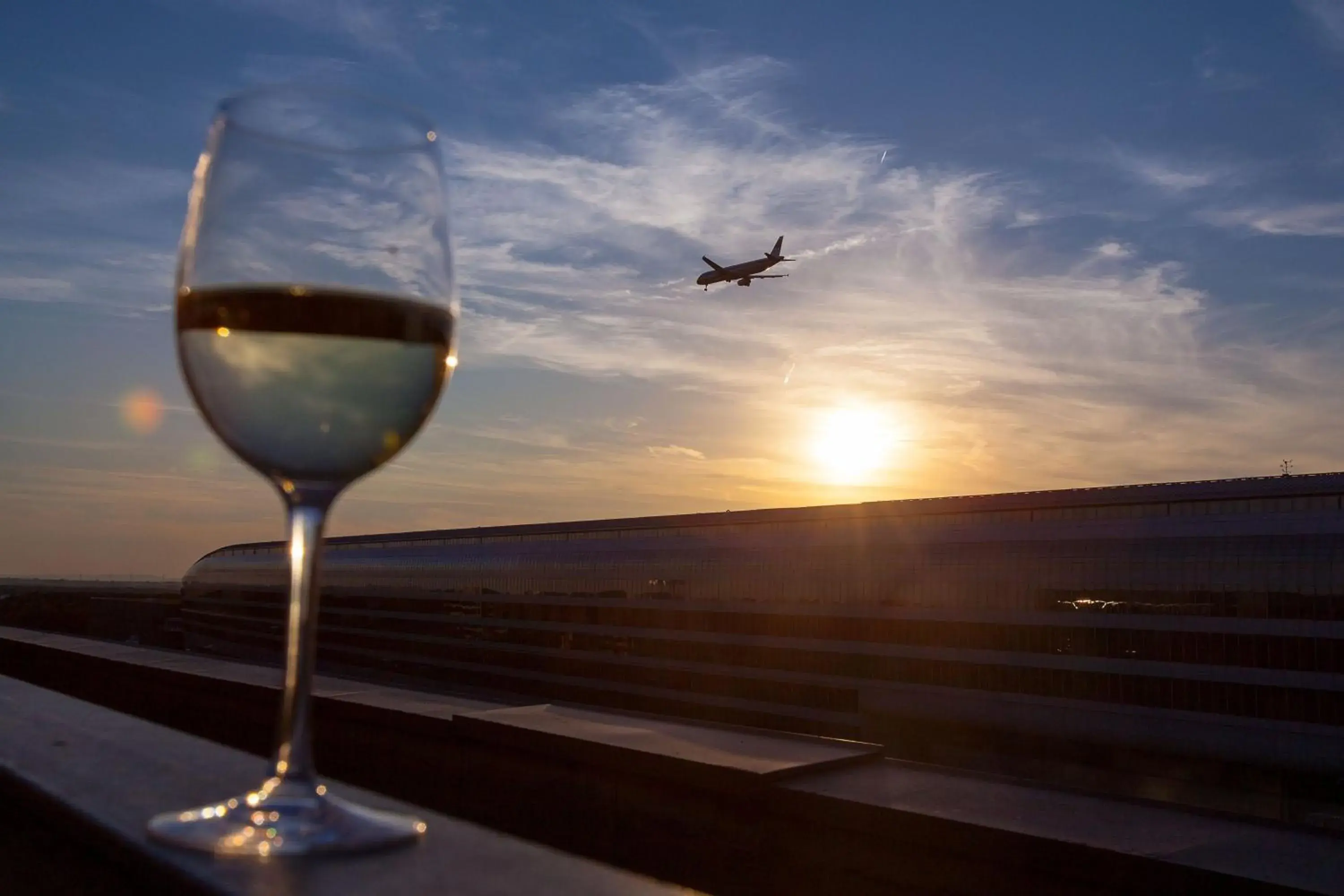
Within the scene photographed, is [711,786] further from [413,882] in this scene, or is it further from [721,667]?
[721,667]

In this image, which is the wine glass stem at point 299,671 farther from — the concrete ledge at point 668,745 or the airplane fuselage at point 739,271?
the airplane fuselage at point 739,271

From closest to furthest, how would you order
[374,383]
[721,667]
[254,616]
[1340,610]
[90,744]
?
[374,383] → [90,744] → [1340,610] → [721,667] → [254,616]

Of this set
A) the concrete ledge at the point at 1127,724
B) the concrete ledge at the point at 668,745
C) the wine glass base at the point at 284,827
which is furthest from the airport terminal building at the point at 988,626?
the wine glass base at the point at 284,827

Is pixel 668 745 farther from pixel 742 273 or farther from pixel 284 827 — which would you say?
pixel 742 273

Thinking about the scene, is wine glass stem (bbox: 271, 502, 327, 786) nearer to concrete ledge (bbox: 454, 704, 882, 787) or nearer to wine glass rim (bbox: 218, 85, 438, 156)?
wine glass rim (bbox: 218, 85, 438, 156)

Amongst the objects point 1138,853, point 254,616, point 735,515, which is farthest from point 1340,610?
point 254,616

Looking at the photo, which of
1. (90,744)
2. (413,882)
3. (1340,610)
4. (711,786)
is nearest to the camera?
(413,882)

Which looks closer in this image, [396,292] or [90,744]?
[396,292]
